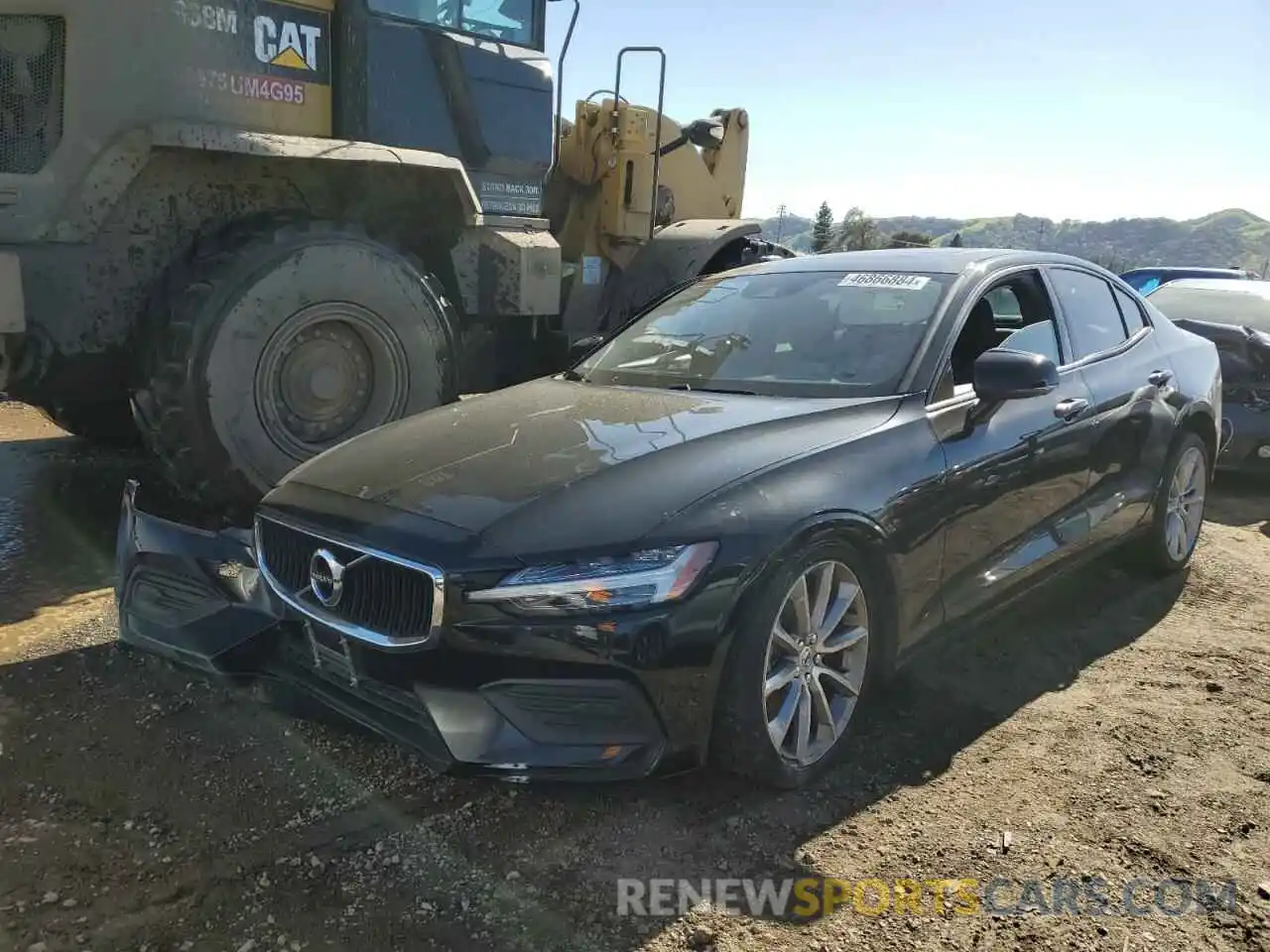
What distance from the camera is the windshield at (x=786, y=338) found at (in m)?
3.48

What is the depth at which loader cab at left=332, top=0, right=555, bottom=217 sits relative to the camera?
17.0 feet

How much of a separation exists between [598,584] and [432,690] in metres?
0.48

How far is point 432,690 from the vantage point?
95.6 inches

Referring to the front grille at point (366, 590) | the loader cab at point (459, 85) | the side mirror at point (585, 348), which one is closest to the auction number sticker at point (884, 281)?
the side mirror at point (585, 348)

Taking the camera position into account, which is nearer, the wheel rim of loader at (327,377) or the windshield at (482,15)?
the wheel rim of loader at (327,377)

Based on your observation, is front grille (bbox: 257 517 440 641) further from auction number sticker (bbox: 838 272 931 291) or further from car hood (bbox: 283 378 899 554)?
auction number sticker (bbox: 838 272 931 291)

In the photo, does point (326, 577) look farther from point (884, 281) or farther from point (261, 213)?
point (261, 213)

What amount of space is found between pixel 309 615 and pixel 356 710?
0.32 metres

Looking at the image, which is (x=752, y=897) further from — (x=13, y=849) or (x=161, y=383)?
(x=161, y=383)

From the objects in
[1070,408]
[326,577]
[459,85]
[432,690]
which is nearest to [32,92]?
[459,85]

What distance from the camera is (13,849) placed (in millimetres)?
2498

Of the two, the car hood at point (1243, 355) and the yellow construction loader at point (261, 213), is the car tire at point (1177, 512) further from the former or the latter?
the yellow construction loader at point (261, 213)

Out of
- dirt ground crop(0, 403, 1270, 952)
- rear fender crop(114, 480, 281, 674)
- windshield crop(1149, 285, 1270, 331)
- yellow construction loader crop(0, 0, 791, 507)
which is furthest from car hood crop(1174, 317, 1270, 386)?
rear fender crop(114, 480, 281, 674)

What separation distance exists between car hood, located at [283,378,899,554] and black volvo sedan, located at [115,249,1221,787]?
11mm
